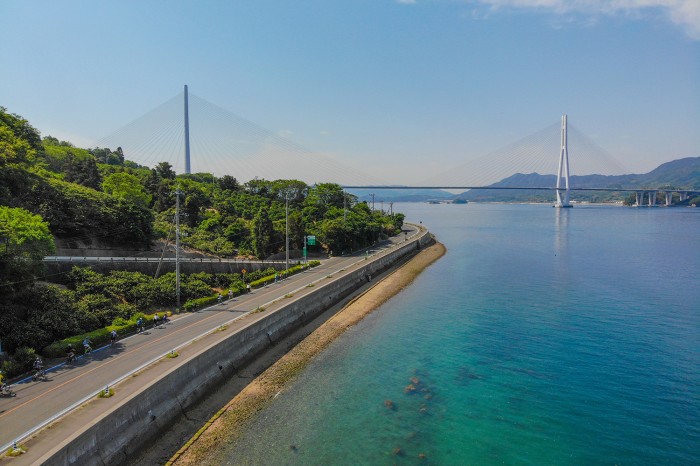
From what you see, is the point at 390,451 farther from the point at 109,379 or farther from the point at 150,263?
the point at 150,263

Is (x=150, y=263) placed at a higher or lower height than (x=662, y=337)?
higher

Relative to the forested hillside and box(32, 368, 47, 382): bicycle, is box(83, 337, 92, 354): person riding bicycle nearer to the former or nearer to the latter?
the forested hillside

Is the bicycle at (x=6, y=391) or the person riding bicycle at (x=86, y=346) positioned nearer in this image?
the bicycle at (x=6, y=391)

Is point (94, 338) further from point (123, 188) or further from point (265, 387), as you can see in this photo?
point (123, 188)

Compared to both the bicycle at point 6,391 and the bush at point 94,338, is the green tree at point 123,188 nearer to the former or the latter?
the bush at point 94,338

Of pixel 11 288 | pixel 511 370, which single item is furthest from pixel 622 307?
pixel 11 288

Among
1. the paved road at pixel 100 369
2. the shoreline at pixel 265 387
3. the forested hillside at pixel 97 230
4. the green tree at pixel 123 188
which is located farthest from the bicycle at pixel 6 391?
the green tree at pixel 123 188
